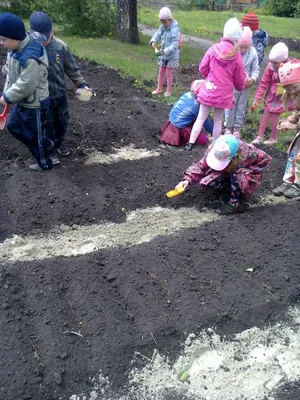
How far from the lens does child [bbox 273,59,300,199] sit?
163 inches

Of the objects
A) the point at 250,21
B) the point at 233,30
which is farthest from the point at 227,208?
the point at 250,21

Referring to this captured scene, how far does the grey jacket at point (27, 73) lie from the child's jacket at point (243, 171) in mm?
1708

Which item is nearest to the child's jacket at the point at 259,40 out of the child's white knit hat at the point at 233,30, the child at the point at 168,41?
the child's white knit hat at the point at 233,30

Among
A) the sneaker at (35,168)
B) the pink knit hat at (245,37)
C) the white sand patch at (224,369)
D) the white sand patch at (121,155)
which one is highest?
the pink knit hat at (245,37)

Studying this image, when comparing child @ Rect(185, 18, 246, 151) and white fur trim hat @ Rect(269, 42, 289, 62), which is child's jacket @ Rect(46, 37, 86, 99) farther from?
white fur trim hat @ Rect(269, 42, 289, 62)

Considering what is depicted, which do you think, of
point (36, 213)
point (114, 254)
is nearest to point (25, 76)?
point (36, 213)

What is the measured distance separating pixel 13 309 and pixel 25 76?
7.34 feet

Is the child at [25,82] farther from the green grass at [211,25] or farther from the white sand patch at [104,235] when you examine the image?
the green grass at [211,25]

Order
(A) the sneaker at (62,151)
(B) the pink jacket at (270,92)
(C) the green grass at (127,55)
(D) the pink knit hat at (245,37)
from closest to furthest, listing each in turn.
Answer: (D) the pink knit hat at (245,37)
(A) the sneaker at (62,151)
(B) the pink jacket at (270,92)
(C) the green grass at (127,55)

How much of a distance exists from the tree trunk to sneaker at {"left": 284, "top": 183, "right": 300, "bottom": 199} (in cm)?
901

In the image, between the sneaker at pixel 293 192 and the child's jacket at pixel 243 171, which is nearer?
the child's jacket at pixel 243 171

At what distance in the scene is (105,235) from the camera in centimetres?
417

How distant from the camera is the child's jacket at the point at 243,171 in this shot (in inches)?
164

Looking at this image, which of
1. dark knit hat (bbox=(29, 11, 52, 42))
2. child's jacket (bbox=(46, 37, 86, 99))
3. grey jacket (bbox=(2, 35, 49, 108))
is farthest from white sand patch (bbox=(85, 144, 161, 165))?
dark knit hat (bbox=(29, 11, 52, 42))
